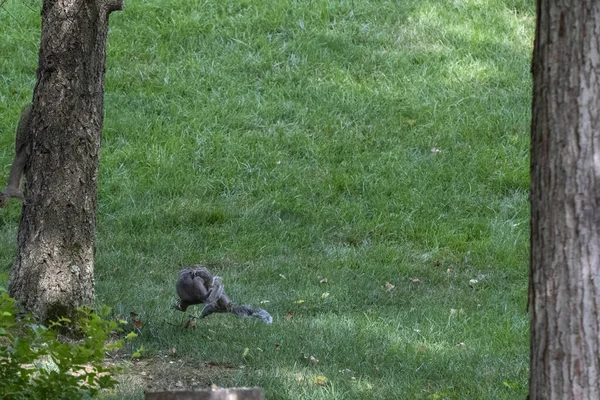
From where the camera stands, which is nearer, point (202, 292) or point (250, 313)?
point (202, 292)

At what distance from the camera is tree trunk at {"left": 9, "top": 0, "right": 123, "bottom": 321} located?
5.58 m

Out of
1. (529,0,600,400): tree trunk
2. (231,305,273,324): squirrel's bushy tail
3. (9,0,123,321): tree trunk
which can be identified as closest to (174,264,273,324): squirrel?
(231,305,273,324): squirrel's bushy tail

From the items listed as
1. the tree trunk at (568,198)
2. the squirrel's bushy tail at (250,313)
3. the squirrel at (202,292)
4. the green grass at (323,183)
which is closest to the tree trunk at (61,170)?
the squirrel at (202,292)

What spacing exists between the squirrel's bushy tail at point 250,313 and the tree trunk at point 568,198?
340 centimetres

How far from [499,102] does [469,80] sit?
58 cm

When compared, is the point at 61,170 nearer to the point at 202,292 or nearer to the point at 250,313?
the point at 202,292

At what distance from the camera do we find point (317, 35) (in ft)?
39.7

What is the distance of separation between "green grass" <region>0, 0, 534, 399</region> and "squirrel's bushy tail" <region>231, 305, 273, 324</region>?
8 cm

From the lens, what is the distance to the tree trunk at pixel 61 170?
18.3 feet

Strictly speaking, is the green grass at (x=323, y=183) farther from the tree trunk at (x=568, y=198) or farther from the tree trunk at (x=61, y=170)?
the tree trunk at (x=568, y=198)

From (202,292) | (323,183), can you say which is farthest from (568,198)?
(323,183)

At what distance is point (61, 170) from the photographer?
558cm

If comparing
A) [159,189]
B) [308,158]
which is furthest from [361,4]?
[159,189]

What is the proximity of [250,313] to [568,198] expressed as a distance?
3604 millimetres
